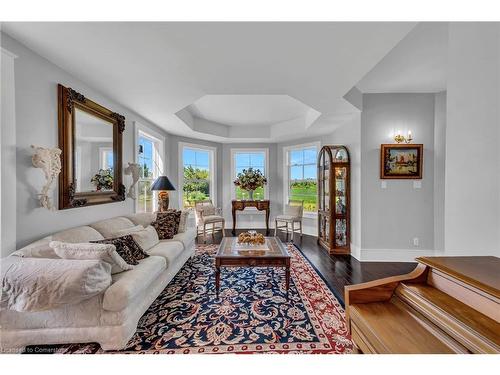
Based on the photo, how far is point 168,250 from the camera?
2.69m

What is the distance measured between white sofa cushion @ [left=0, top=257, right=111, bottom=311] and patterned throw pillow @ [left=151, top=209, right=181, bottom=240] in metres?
1.64

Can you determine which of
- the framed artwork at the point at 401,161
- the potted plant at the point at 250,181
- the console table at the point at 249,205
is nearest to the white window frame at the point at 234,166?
the potted plant at the point at 250,181

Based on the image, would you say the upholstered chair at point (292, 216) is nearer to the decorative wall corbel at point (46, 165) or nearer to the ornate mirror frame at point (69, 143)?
the ornate mirror frame at point (69, 143)

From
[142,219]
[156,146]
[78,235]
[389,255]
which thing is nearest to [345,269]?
[389,255]

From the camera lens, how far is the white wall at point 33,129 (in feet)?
6.12

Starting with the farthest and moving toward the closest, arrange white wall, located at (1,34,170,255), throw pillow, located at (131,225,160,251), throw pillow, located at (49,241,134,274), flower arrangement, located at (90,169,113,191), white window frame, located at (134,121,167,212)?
white window frame, located at (134,121,167,212)
flower arrangement, located at (90,169,113,191)
throw pillow, located at (131,225,160,251)
white wall, located at (1,34,170,255)
throw pillow, located at (49,241,134,274)

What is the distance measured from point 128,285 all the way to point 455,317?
1.92 meters

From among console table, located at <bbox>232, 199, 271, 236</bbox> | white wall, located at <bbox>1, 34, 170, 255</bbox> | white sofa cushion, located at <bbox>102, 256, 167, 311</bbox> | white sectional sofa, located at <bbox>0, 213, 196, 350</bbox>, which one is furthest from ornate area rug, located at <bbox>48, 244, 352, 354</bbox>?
console table, located at <bbox>232, 199, 271, 236</bbox>

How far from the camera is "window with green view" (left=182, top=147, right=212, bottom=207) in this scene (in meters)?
5.64

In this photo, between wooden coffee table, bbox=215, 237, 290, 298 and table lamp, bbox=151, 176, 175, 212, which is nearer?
wooden coffee table, bbox=215, 237, 290, 298

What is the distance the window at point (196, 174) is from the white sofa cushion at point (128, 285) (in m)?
3.49

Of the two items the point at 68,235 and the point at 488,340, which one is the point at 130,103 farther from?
the point at 488,340

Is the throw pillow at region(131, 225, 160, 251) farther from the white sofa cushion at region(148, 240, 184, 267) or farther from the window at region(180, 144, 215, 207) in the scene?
the window at region(180, 144, 215, 207)
